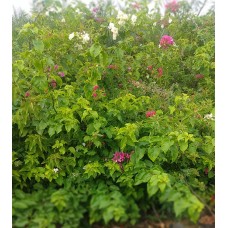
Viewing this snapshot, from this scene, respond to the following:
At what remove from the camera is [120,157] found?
242cm

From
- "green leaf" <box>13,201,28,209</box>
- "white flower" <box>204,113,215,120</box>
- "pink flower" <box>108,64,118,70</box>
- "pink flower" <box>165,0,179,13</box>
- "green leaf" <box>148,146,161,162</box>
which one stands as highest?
"pink flower" <box>165,0,179,13</box>

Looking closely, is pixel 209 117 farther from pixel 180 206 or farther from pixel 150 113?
pixel 180 206

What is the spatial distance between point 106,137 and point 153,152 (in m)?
0.38

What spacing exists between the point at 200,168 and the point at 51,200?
3.30 ft

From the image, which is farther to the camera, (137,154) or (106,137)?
(106,137)

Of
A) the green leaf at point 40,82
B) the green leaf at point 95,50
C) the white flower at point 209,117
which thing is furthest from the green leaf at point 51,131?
the white flower at point 209,117

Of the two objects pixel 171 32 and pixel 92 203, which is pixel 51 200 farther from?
pixel 171 32

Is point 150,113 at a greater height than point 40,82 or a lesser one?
lesser

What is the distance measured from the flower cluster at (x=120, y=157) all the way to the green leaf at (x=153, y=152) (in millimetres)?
151

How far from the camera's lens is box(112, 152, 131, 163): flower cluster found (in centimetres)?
241

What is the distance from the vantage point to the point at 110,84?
3113 mm

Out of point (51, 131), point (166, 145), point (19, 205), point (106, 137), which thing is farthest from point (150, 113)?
point (19, 205)

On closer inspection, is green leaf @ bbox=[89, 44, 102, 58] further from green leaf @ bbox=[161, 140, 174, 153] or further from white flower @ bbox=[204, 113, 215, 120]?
white flower @ bbox=[204, 113, 215, 120]

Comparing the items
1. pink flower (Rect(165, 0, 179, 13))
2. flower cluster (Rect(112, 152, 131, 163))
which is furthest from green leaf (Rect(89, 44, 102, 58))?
pink flower (Rect(165, 0, 179, 13))
